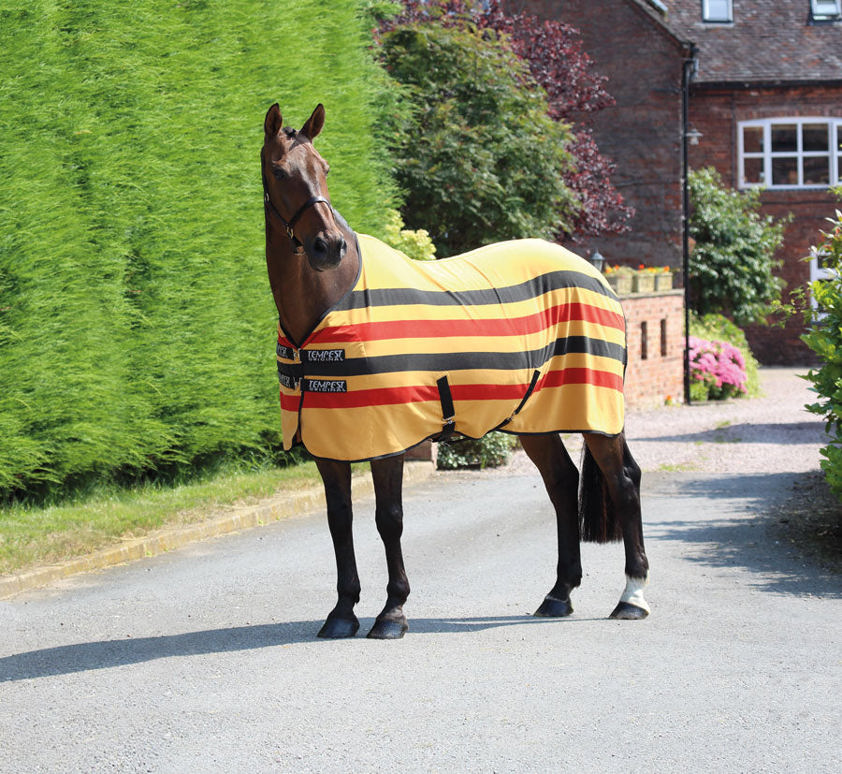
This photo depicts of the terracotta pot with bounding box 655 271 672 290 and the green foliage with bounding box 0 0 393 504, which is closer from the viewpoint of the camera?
the green foliage with bounding box 0 0 393 504

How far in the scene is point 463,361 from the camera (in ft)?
20.2

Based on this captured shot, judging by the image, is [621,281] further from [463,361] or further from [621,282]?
[463,361]

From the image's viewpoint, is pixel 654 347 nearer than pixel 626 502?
No

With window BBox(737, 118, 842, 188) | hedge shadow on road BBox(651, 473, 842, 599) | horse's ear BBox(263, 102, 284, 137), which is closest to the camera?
horse's ear BBox(263, 102, 284, 137)

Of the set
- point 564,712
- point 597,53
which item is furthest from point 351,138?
point 597,53

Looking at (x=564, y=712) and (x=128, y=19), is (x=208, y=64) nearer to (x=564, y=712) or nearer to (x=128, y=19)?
(x=128, y=19)

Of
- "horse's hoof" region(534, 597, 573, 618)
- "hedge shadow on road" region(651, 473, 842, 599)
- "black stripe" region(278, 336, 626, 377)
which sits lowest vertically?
"hedge shadow on road" region(651, 473, 842, 599)

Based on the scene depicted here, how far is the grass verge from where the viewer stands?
820cm

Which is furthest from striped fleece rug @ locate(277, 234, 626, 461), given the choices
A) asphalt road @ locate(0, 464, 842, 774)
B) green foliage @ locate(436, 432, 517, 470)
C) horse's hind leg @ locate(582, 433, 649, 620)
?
green foliage @ locate(436, 432, 517, 470)

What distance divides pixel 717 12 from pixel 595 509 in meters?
30.8

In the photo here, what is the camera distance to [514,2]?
30.0 m

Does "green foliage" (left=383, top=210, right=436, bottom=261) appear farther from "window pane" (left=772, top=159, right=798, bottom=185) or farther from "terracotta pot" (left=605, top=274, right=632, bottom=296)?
"window pane" (left=772, top=159, right=798, bottom=185)

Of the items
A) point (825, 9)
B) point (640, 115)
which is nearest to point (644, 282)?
point (640, 115)

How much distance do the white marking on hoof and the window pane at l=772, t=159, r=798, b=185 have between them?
2942 cm
